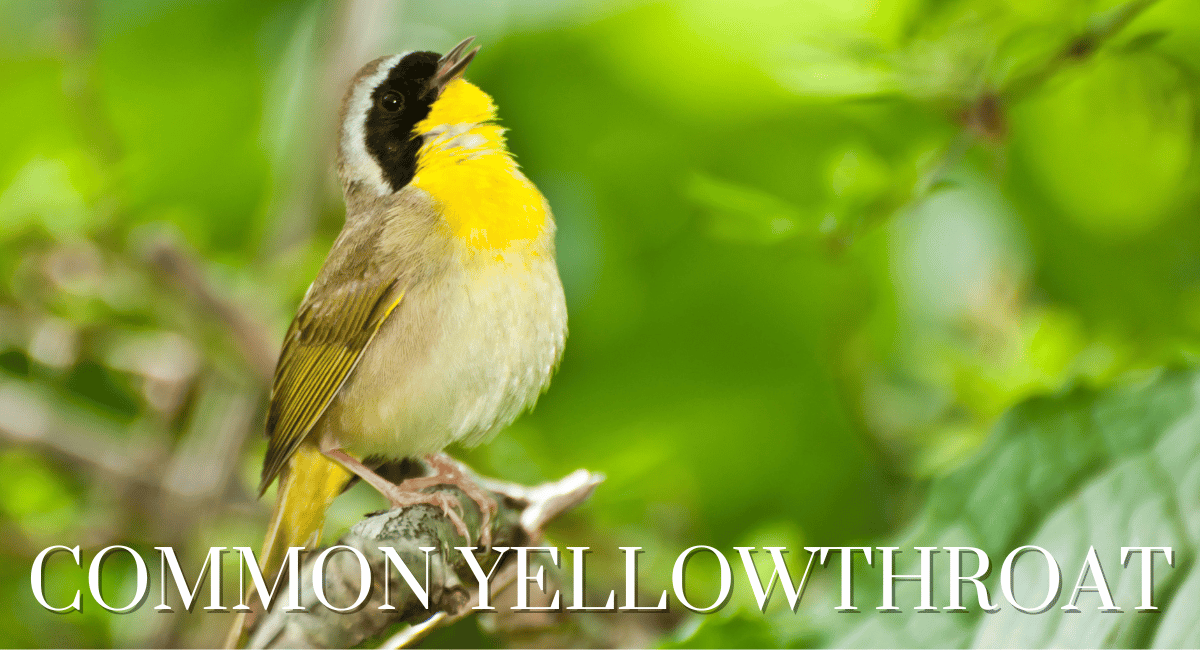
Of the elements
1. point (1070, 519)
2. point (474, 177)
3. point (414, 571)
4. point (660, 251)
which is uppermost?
point (660, 251)

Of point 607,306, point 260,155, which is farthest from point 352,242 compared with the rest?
point 260,155

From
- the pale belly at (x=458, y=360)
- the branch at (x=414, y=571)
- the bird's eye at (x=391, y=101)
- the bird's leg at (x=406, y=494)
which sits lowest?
the branch at (x=414, y=571)

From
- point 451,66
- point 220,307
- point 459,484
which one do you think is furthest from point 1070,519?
point 220,307

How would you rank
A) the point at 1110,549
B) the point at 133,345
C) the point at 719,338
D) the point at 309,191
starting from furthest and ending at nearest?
the point at 719,338
the point at 133,345
the point at 309,191
the point at 1110,549

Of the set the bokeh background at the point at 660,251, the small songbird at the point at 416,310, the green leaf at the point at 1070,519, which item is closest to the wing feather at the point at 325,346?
the small songbird at the point at 416,310

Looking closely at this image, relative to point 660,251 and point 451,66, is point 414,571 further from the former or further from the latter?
point 660,251

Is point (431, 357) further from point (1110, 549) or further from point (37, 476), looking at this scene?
point (37, 476)

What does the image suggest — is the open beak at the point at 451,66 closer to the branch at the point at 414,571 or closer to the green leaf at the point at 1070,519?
the branch at the point at 414,571
